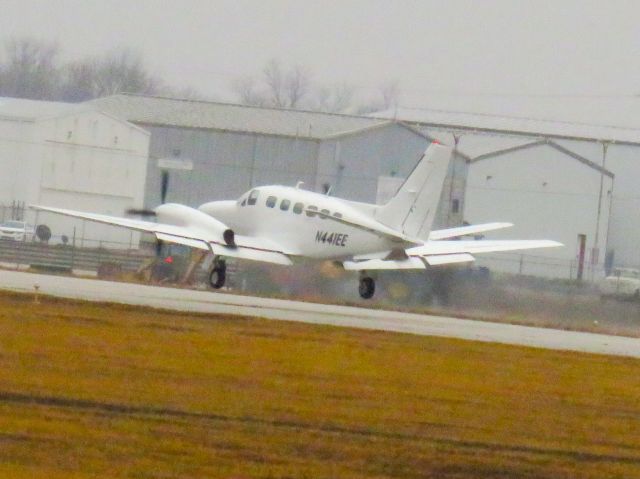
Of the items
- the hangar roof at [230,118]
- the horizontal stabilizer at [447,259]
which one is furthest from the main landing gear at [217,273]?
the hangar roof at [230,118]

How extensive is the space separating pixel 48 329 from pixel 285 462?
1254 centimetres

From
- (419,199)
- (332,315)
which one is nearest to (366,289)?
(419,199)

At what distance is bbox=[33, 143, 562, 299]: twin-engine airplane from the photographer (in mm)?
39219

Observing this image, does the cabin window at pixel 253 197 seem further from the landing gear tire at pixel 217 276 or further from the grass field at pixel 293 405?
the grass field at pixel 293 405

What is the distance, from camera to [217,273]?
135 ft

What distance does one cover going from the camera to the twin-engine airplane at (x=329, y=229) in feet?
129

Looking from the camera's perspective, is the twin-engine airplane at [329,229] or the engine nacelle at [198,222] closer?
the twin-engine airplane at [329,229]

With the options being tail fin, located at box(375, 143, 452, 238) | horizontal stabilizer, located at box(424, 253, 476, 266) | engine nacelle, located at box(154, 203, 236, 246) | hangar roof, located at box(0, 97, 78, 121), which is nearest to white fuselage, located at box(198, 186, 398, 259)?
tail fin, located at box(375, 143, 452, 238)

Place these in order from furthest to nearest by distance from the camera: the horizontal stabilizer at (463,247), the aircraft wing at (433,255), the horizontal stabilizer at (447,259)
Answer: the horizontal stabilizer at (463,247) → the horizontal stabilizer at (447,259) → the aircraft wing at (433,255)

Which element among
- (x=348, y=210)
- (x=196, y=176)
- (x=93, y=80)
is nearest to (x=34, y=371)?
(x=348, y=210)

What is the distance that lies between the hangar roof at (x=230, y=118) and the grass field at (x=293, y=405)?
53580mm

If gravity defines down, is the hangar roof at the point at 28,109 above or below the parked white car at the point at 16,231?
above

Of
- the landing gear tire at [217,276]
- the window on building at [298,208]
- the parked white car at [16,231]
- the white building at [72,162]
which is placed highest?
the white building at [72,162]

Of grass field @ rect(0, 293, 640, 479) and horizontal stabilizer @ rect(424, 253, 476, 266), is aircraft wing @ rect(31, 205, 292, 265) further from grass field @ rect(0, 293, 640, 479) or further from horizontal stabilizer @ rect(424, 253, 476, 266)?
grass field @ rect(0, 293, 640, 479)
